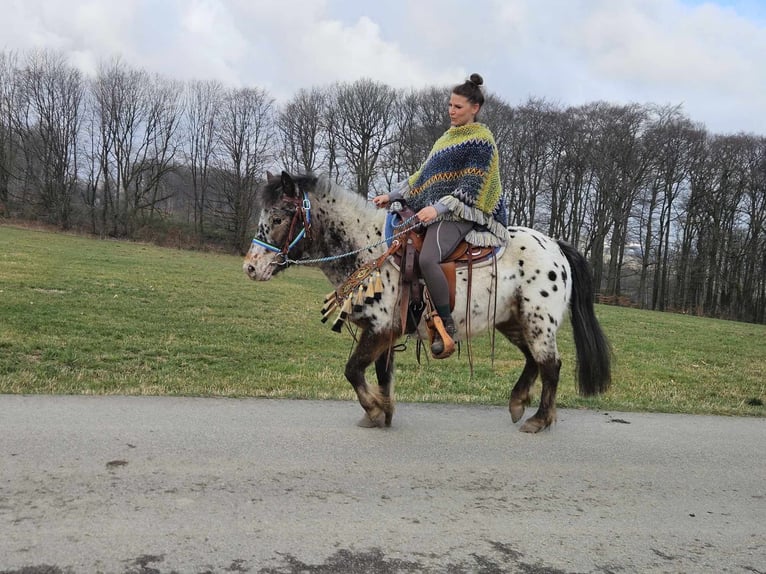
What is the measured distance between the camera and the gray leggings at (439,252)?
4473mm

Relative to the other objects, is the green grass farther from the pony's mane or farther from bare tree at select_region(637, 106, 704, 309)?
bare tree at select_region(637, 106, 704, 309)

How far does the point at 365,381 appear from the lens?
4645mm

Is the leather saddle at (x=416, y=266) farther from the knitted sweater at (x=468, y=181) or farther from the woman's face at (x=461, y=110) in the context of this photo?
the woman's face at (x=461, y=110)

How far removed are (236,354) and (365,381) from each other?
513 centimetres

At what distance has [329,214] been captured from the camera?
15.7ft

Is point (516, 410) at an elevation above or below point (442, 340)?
below

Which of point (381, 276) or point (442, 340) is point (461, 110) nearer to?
point (381, 276)

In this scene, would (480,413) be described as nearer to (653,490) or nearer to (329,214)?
(653,490)

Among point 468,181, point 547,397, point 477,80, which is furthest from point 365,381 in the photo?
point 477,80

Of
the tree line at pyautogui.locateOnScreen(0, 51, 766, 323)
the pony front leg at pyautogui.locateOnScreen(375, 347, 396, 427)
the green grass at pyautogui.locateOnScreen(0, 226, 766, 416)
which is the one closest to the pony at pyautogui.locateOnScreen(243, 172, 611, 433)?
the pony front leg at pyautogui.locateOnScreen(375, 347, 396, 427)

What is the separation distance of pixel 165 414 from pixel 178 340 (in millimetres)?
5431

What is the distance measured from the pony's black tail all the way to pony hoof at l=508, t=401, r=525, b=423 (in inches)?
30.8

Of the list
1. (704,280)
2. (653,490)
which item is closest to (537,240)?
(653,490)

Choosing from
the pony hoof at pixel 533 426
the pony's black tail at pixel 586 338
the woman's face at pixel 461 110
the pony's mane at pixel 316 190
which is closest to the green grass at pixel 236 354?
the pony's black tail at pixel 586 338
